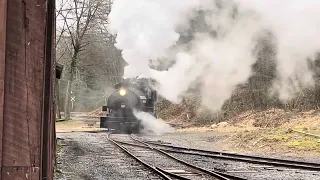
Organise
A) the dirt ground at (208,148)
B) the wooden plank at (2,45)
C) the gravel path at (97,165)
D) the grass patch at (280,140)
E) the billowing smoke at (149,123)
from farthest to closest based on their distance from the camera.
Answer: the billowing smoke at (149,123)
the grass patch at (280,140)
the dirt ground at (208,148)
the gravel path at (97,165)
the wooden plank at (2,45)

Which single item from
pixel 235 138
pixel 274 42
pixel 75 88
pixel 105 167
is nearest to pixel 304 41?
pixel 274 42

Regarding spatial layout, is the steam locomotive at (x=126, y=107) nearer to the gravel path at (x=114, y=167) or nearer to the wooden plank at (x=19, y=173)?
the gravel path at (x=114, y=167)

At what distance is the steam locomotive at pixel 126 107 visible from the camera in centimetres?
2470

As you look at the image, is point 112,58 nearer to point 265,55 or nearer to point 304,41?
point 265,55

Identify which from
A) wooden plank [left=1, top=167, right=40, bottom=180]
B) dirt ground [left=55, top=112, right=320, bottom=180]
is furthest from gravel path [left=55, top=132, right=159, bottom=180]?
wooden plank [left=1, top=167, right=40, bottom=180]

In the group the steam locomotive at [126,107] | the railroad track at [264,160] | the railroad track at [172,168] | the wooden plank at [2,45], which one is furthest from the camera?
the steam locomotive at [126,107]

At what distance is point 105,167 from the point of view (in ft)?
36.5

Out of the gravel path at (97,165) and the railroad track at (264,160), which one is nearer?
the gravel path at (97,165)

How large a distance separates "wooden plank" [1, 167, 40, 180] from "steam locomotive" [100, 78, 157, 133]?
74.1 feet

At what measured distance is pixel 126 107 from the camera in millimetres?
24688

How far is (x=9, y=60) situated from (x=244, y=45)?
2901 centimetres

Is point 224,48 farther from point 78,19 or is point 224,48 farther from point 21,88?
point 21,88

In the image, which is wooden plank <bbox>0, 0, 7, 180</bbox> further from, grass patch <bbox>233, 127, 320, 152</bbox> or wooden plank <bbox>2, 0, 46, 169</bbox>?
grass patch <bbox>233, 127, 320, 152</bbox>

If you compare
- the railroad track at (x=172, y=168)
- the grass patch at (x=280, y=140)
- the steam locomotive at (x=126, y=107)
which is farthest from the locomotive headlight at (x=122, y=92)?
the railroad track at (x=172, y=168)
